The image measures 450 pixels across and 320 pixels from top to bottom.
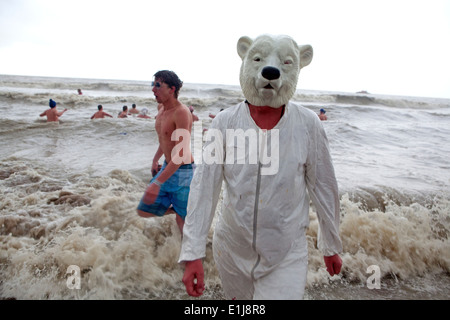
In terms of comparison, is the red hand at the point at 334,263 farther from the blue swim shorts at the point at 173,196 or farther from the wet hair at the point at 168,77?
the wet hair at the point at 168,77

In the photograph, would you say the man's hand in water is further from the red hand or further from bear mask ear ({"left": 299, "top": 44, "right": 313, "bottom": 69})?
bear mask ear ({"left": 299, "top": 44, "right": 313, "bottom": 69})

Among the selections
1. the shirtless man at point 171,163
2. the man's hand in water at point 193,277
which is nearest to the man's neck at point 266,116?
the man's hand in water at point 193,277

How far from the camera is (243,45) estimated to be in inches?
67.8

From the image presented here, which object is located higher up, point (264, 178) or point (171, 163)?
point (264, 178)

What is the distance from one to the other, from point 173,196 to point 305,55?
2096 mm

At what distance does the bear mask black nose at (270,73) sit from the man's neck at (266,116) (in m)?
0.19

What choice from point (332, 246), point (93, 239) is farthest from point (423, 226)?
point (93, 239)

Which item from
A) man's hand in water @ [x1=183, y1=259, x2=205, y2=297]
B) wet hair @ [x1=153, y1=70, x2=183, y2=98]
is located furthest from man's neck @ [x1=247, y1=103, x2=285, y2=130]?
wet hair @ [x1=153, y1=70, x2=183, y2=98]

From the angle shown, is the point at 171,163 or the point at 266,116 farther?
the point at 171,163

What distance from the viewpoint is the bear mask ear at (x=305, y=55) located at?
5.59ft

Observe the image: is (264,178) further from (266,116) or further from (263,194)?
(266,116)

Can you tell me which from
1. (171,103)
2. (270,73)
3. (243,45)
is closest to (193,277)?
(270,73)

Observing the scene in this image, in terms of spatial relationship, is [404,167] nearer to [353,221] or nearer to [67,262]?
[353,221]

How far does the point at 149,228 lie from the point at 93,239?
0.68 meters
